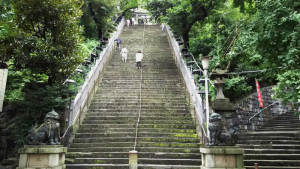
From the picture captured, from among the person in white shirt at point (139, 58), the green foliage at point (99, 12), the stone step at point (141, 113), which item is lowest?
Answer: the stone step at point (141, 113)

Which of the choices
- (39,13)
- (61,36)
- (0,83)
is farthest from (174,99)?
(0,83)

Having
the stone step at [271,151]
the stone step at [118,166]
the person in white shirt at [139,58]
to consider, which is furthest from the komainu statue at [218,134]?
the person in white shirt at [139,58]

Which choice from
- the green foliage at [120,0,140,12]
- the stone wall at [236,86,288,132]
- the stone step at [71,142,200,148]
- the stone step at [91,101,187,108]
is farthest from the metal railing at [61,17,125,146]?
the green foliage at [120,0,140,12]

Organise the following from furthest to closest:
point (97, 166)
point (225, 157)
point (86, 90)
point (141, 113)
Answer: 1. point (86, 90)
2. point (141, 113)
3. point (97, 166)
4. point (225, 157)

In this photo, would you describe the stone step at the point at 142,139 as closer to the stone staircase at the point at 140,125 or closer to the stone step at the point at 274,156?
the stone staircase at the point at 140,125

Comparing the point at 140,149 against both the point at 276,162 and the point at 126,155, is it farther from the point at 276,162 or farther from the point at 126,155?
the point at 276,162

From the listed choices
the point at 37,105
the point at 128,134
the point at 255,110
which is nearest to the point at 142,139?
the point at 128,134

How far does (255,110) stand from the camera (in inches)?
539

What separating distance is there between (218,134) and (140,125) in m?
3.74

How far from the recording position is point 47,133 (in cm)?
593

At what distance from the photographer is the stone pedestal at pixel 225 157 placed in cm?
565

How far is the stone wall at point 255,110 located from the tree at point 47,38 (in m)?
9.31

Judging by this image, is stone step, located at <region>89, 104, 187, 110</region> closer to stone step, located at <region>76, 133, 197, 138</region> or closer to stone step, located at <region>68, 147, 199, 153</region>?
stone step, located at <region>76, 133, 197, 138</region>

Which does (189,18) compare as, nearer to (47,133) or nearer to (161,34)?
(161,34)
